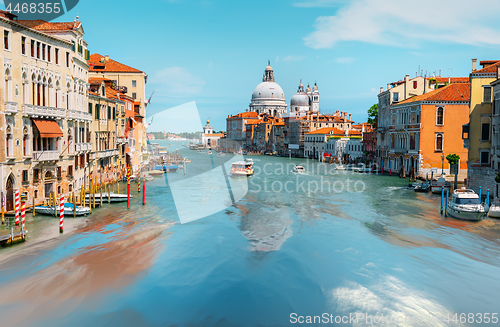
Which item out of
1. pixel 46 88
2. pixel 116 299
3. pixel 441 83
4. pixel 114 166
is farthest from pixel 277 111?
pixel 116 299

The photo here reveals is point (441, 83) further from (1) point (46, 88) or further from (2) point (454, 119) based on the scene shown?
(1) point (46, 88)

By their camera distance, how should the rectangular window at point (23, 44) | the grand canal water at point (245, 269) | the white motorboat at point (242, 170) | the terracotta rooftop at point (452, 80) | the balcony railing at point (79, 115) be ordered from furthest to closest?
the white motorboat at point (242, 170) < the terracotta rooftop at point (452, 80) < the balcony railing at point (79, 115) < the rectangular window at point (23, 44) < the grand canal water at point (245, 269)

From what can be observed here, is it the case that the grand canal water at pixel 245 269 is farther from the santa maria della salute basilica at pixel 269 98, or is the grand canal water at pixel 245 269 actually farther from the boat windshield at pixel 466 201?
the santa maria della salute basilica at pixel 269 98

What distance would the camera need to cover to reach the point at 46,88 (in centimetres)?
1752

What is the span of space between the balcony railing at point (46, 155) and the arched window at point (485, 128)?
20.0 metres

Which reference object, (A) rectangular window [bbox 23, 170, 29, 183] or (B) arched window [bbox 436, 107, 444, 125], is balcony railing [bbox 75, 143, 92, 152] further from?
(B) arched window [bbox 436, 107, 444, 125]

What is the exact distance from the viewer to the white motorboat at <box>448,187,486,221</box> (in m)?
16.8

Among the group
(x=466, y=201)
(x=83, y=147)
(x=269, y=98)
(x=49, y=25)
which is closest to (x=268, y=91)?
(x=269, y=98)

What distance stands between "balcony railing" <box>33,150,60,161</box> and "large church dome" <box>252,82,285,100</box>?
388ft

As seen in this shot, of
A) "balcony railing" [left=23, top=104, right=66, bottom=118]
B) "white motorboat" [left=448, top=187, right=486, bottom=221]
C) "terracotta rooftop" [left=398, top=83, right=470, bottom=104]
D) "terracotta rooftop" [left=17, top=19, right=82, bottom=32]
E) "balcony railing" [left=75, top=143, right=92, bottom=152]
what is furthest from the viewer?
"terracotta rooftop" [left=398, top=83, right=470, bottom=104]

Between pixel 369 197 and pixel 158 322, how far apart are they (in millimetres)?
18721

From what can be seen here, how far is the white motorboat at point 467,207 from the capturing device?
1683 cm

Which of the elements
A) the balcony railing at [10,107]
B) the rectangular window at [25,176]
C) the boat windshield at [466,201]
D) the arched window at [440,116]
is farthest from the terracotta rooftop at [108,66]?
the boat windshield at [466,201]

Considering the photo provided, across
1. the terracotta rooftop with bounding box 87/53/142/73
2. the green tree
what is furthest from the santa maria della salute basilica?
the terracotta rooftop with bounding box 87/53/142/73
